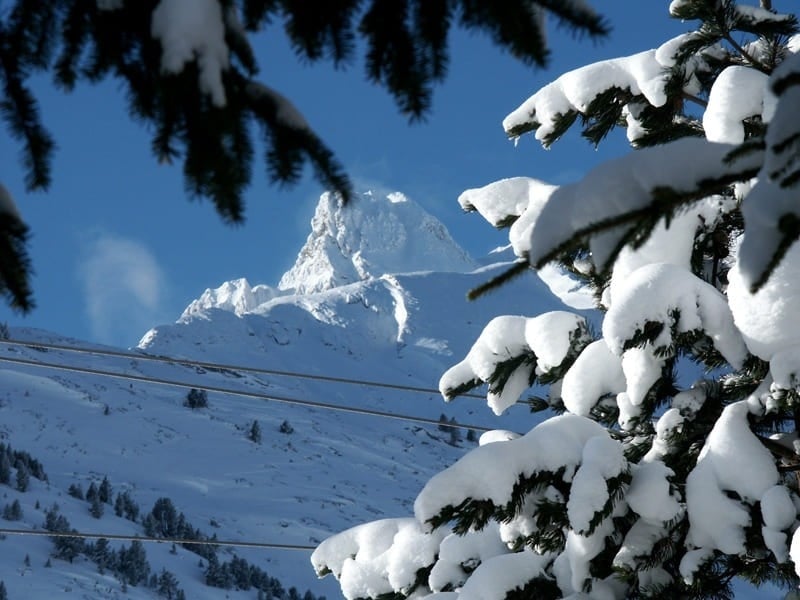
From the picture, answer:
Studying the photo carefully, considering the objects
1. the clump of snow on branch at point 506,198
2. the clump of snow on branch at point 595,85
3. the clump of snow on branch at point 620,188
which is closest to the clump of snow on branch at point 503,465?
the clump of snow on branch at point 506,198

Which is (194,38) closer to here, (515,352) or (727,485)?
(727,485)

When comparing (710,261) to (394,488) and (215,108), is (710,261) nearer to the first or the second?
(215,108)

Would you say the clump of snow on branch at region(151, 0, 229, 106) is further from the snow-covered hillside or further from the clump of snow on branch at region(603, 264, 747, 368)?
the snow-covered hillside

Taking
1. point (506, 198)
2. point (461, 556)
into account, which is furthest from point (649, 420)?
point (506, 198)

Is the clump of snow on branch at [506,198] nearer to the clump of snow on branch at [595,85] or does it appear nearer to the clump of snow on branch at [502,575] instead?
the clump of snow on branch at [595,85]

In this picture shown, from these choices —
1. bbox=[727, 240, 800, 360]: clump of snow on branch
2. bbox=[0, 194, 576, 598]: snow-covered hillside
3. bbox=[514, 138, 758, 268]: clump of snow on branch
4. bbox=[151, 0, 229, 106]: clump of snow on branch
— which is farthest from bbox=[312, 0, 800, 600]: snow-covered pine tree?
bbox=[0, 194, 576, 598]: snow-covered hillside

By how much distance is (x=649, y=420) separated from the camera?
4105 mm

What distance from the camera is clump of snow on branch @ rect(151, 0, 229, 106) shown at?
5.49 feet

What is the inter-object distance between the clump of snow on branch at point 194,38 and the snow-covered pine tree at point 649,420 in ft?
5.13

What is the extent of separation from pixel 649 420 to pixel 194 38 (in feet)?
9.75

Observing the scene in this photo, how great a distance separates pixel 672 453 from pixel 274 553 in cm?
6700

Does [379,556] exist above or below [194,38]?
below

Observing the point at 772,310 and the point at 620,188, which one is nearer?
the point at 620,188

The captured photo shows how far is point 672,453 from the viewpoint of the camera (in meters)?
3.90
